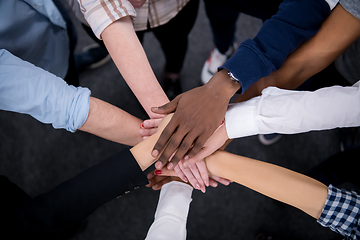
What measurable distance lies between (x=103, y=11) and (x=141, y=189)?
1010 millimetres

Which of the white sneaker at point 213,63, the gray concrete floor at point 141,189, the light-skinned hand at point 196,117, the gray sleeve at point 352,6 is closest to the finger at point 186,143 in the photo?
the light-skinned hand at point 196,117

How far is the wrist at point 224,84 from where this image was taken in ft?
2.37

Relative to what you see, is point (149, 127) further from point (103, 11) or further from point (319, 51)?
point (319, 51)

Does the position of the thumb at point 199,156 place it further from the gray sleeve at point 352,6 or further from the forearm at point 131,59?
the gray sleeve at point 352,6

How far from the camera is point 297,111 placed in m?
0.70

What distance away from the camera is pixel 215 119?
0.72 meters

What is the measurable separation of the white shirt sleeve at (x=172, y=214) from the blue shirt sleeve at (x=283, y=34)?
413 mm

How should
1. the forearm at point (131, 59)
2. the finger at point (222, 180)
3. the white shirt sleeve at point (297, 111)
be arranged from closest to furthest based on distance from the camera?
the white shirt sleeve at point (297, 111) → the forearm at point (131, 59) → the finger at point (222, 180)

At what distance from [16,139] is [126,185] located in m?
1.13

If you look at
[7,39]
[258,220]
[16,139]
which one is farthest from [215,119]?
[16,139]

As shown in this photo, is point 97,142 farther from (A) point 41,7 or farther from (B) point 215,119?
(B) point 215,119

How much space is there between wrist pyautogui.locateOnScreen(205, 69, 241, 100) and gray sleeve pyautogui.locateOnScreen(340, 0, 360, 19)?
0.39 metres

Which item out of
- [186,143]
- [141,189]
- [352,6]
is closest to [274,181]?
[186,143]

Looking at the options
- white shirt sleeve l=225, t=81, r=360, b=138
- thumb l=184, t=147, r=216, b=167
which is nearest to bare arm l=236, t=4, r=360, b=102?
white shirt sleeve l=225, t=81, r=360, b=138
